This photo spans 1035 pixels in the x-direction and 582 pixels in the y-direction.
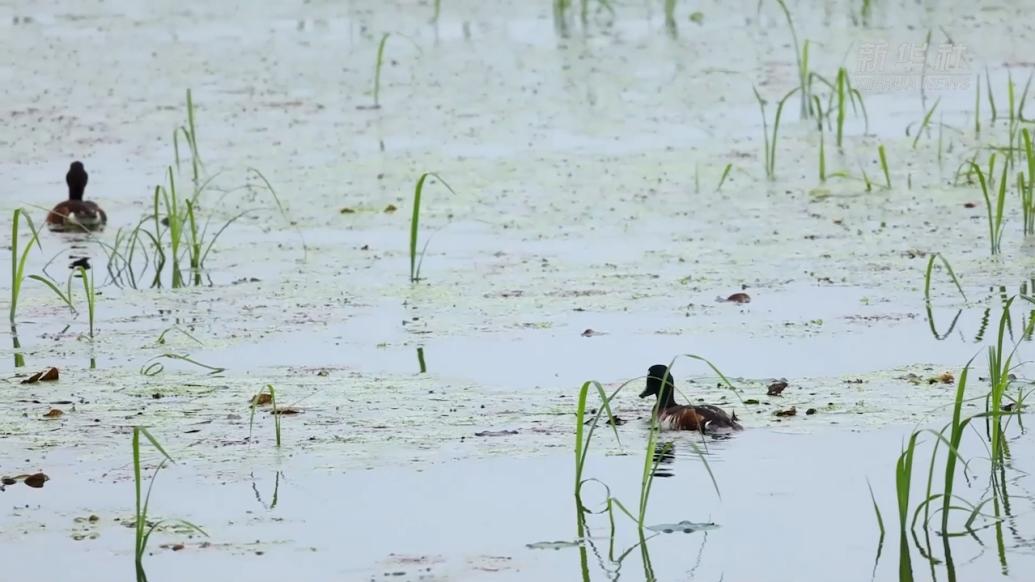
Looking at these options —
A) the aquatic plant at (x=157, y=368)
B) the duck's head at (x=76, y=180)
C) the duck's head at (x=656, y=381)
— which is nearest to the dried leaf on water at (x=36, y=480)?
the aquatic plant at (x=157, y=368)

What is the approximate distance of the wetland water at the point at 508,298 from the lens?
4.25 m

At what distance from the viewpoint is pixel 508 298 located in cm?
670

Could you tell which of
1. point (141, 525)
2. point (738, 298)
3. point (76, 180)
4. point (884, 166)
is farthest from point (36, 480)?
point (884, 166)

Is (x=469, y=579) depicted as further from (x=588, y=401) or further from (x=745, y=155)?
(x=745, y=155)

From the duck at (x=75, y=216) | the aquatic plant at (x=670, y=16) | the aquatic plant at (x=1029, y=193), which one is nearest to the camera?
the aquatic plant at (x=1029, y=193)

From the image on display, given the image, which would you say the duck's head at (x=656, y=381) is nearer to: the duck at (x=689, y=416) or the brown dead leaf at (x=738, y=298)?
the duck at (x=689, y=416)

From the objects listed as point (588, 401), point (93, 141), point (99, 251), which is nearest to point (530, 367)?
point (588, 401)

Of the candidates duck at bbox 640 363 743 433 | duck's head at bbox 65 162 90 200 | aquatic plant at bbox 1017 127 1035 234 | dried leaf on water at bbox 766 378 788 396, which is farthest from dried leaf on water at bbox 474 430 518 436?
duck's head at bbox 65 162 90 200

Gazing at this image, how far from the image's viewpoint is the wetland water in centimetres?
425

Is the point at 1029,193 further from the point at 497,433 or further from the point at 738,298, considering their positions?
the point at 497,433

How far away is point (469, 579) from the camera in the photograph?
389 cm

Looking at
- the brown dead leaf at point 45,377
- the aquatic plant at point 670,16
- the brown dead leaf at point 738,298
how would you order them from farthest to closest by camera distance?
the aquatic plant at point 670,16
the brown dead leaf at point 738,298
the brown dead leaf at point 45,377

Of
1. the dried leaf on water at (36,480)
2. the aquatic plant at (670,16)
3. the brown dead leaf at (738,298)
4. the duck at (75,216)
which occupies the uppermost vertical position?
the aquatic plant at (670,16)

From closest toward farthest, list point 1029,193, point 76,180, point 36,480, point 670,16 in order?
point 36,480
point 1029,193
point 76,180
point 670,16
